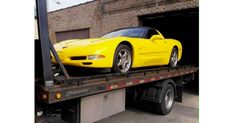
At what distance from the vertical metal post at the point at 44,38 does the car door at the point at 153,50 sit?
2360 millimetres

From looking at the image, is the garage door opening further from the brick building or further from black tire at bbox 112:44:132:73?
black tire at bbox 112:44:132:73

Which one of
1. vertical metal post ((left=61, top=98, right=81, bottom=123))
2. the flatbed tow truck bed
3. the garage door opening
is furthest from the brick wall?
vertical metal post ((left=61, top=98, right=81, bottom=123))

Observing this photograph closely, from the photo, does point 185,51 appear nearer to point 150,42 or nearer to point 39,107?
point 150,42

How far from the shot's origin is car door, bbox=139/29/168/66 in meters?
4.62

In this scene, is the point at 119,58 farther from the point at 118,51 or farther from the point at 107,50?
the point at 107,50

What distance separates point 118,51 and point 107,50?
33 cm

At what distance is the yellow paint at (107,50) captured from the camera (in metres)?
3.45

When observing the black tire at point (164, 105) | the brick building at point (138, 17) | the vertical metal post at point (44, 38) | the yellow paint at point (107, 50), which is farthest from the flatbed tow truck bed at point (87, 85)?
the brick building at point (138, 17)

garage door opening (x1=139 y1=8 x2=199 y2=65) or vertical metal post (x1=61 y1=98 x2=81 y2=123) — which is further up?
garage door opening (x1=139 y1=8 x2=199 y2=65)

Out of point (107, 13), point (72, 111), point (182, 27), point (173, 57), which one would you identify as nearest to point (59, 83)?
point (72, 111)

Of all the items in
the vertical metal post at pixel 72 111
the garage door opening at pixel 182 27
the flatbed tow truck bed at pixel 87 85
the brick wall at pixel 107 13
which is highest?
the brick wall at pixel 107 13

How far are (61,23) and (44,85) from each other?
13.7 m

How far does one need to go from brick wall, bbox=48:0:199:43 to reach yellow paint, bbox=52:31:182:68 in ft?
15.7

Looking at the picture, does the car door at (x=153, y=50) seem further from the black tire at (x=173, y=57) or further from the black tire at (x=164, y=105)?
the black tire at (x=164, y=105)
